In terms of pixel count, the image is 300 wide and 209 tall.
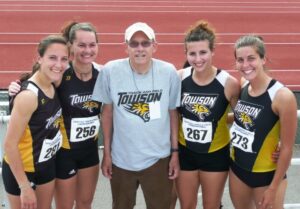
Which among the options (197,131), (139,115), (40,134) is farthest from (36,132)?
(197,131)

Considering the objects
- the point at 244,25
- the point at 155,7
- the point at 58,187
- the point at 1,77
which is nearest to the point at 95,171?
the point at 58,187

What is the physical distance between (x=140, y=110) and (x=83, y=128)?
1.39 feet

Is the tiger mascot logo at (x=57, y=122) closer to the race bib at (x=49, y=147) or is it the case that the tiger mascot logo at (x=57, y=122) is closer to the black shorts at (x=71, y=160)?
the race bib at (x=49, y=147)

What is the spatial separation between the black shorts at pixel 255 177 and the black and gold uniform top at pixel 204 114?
9.6 inches

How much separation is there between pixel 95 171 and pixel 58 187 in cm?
28


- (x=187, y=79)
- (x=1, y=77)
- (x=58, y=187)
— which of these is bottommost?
(x=1, y=77)

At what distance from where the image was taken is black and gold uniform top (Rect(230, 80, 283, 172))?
254 cm

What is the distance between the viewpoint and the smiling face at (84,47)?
2.74m

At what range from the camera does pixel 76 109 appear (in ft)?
9.04

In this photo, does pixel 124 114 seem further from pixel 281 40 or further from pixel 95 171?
pixel 281 40

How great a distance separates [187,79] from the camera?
Result: 2832mm

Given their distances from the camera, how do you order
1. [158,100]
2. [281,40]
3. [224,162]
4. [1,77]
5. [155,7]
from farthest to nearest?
1. [155,7]
2. [281,40]
3. [1,77]
4. [224,162]
5. [158,100]

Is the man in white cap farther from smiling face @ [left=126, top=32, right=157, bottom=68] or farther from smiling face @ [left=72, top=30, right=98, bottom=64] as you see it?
smiling face @ [left=72, top=30, right=98, bottom=64]

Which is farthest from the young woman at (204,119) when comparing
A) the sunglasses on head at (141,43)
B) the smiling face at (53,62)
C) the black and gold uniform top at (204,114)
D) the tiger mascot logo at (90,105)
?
the smiling face at (53,62)
